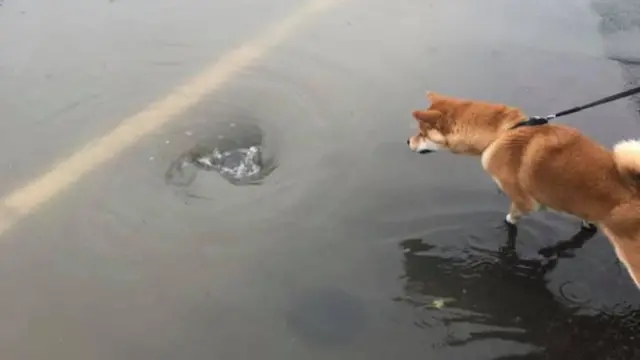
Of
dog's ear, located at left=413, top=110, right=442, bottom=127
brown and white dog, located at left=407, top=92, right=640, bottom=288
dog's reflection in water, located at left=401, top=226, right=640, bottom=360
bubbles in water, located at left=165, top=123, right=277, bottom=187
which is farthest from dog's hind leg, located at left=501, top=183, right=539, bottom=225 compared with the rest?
bubbles in water, located at left=165, top=123, right=277, bottom=187

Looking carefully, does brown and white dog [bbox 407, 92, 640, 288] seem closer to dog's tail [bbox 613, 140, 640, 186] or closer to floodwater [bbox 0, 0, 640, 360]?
dog's tail [bbox 613, 140, 640, 186]

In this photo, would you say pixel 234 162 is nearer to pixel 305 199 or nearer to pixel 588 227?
pixel 305 199

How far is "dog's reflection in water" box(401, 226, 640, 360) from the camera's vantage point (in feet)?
10.5

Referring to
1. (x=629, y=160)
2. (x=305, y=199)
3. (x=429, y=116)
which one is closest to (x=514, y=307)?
(x=629, y=160)

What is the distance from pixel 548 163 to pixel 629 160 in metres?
0.39

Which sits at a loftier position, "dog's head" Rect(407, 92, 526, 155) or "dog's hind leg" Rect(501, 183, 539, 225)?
"dog's head" Rect(407, 92, 526, 155)

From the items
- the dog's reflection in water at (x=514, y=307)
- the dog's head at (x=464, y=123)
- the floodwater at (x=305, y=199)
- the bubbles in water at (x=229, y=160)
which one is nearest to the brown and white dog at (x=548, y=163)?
the dog's head at (x=464, y=123)

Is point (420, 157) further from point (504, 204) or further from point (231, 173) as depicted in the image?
point (231, 173)

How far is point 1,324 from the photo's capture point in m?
3.33

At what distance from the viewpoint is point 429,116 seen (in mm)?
3623

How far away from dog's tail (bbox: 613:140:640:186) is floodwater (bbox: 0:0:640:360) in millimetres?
709

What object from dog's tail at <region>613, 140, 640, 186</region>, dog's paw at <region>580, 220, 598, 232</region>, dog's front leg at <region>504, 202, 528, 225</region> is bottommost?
dog's paw at <region>580, 220, 598, 232</region>

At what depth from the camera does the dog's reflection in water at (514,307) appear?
3.19 m

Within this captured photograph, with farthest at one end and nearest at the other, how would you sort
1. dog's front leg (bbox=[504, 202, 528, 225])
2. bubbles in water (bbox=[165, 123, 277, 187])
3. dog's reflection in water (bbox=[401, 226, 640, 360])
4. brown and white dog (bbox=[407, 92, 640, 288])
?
bubbles in water (bbox=[165, 123, 277, 187])
dog's front leg (bbox=[504, 202, 528, 225])
dog's reflection in water (bbox=[401, 226, 640, 360])
brown and white dog (bbox=[407, 92, 640, 288])
